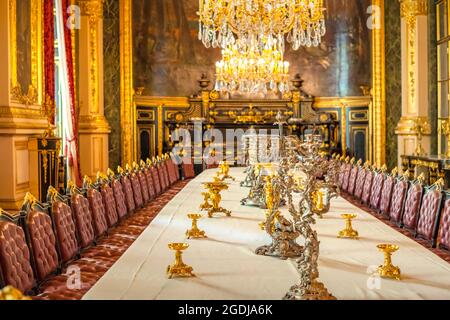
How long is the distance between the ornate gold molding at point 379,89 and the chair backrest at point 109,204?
10.6 meters

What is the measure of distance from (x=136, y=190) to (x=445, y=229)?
3767mm

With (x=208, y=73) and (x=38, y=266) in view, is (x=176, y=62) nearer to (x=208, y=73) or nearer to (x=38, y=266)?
(x=208, y=73)

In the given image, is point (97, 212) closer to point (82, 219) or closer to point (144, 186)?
point (82, 219)

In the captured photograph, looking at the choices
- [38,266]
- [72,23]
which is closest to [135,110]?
[72,23]

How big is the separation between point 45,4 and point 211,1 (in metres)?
3.63

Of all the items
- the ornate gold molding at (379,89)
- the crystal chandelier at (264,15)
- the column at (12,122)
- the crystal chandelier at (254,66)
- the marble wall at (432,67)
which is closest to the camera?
the crystal chandelier at (264,15)

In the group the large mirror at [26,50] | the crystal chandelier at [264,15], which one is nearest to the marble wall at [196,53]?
the large mirror at [26,50]

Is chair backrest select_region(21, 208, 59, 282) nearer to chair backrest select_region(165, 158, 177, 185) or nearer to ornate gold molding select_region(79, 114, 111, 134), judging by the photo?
chair backrest select_region(165, 158, 177, 185)

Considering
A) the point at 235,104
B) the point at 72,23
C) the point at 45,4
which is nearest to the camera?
the point at 45,4

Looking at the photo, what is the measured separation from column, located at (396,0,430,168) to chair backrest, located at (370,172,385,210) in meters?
6.25

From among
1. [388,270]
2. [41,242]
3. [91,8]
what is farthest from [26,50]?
[388,270]

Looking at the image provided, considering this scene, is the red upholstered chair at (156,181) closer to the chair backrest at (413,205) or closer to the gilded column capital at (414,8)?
the chair backrest at (413,205)

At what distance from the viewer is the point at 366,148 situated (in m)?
15.8

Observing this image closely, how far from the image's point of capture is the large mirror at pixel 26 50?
8762 mm
